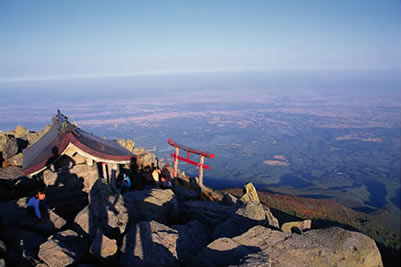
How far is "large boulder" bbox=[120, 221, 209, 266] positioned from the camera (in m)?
6.12

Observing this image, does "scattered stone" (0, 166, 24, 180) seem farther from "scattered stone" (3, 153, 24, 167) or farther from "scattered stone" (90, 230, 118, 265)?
"scattered stone" (90, 230, 118, 265)

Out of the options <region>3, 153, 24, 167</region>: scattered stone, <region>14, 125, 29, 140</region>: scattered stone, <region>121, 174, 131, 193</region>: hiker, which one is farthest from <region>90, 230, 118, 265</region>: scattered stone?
<region>14, 125, 29, 140</region>: scattered stone

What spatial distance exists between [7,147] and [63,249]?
11.2 meters

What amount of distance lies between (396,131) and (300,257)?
145786 mm

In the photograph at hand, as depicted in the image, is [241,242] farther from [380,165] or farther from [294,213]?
[380,165]

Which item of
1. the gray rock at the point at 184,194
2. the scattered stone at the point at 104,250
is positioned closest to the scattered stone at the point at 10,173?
the gray rock at the point at 184,194

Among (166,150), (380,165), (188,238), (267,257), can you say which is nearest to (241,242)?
(267,257)

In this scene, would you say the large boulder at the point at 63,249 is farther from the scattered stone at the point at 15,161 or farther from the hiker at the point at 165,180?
the scattered stone at the point at 15,161

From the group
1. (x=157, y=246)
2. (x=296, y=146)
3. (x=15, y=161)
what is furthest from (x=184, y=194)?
(x=296, y=146)

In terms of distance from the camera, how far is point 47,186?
10703 mm

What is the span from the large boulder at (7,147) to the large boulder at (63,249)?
10145mm

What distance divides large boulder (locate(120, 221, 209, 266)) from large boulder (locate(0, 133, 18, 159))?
1144cm

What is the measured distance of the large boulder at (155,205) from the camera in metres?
9.25

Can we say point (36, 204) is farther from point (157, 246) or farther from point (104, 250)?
point (157, 246)
